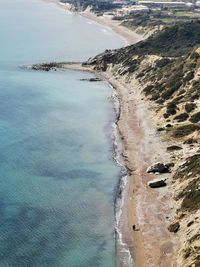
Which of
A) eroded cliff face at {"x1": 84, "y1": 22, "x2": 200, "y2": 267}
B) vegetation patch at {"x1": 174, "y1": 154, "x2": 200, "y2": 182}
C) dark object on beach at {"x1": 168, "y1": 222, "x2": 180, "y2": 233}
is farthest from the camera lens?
vegetation patch at {"x1": 174, "y1": 154, "x2": 200, "y2": 182}

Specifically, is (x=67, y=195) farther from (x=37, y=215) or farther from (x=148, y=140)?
(x=148, y=140)

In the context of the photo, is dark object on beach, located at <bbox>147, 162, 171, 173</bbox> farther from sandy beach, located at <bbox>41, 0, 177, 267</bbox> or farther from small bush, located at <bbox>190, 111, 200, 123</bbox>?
small bush, located at <bbox>190, 111, 200, 123</bbox>

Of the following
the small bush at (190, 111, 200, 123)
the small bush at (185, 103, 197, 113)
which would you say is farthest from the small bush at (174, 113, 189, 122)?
the small bush at (190, 111, 200, 123)

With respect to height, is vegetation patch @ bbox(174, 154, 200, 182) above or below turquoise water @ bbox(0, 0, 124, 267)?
above

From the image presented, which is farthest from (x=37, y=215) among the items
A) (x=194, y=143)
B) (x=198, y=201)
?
(x=194, y=143)

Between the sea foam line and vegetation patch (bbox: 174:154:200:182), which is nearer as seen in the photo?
the sea foam line

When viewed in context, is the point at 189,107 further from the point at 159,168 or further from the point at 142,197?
the point at 142,197
